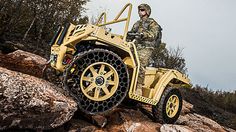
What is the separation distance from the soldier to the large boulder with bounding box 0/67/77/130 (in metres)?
2.04

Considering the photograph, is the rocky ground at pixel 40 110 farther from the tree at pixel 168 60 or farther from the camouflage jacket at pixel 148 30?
the tree at pixel 168 60

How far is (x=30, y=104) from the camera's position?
184 inches

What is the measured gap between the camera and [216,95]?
23.8 m

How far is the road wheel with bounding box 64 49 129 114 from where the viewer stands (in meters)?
5.32

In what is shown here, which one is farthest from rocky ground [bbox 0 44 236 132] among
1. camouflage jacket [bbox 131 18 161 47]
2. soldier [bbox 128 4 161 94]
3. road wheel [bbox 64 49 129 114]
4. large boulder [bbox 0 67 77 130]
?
camouflage jacket [bbox 131 18 161 47]

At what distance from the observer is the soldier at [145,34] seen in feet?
22.4

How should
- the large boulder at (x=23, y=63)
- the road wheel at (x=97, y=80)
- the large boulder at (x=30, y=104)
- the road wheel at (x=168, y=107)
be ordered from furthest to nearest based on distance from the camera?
1. the road wheel at (x=168, y=107)
2. the large boulder at (x=23, y=63)
3. the road wheel at (x=97, y=80)
4. the large boulder at (x=30, y=104)

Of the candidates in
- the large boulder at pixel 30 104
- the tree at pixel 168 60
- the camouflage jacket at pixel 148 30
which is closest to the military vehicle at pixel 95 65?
the large boulder at pixel 30 104

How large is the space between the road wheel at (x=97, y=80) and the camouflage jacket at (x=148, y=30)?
1440mm

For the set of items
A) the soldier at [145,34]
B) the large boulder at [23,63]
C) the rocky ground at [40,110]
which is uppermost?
the soldier at [145,34]

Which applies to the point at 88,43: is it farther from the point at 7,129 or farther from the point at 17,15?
the point at 17,15

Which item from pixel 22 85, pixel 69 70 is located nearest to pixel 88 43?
pixel 69 70

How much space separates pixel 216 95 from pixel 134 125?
62.5 ft

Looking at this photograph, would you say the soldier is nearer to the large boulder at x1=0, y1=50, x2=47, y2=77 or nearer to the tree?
the large boulder at x1=0, y1=50, x2=47, y2=77
